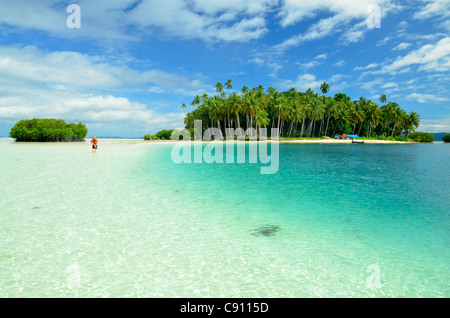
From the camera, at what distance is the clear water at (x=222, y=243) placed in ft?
15.0

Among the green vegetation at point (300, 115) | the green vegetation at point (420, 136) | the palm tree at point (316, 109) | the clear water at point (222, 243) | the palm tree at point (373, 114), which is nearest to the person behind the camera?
the clear water at point (222, 243)

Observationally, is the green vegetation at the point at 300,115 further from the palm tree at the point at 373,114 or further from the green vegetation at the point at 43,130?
the green vegetation at the point at 43,130

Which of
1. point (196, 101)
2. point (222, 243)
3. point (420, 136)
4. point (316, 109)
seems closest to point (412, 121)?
point (420, 136)

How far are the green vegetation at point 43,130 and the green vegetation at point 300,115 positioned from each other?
41.2m

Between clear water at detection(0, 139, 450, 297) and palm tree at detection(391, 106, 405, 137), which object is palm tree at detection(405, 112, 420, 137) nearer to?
palm tree at detection(391, 106, 405, 137)

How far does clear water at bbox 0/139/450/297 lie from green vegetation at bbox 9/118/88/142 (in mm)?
79027

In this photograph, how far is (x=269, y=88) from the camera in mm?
107500

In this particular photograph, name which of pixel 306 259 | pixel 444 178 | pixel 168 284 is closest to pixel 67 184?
pixel 168 284

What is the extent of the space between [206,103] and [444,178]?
7526 centimetres

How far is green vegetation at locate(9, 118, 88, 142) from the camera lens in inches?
3086

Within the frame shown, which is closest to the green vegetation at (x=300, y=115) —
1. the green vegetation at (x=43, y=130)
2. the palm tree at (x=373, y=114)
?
the palm tree at (x=373, y=114)

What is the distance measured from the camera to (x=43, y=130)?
3071 inches

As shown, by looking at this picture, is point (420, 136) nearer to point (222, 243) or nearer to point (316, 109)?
point (316, 109)

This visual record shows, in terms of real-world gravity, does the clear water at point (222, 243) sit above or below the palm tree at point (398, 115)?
below
